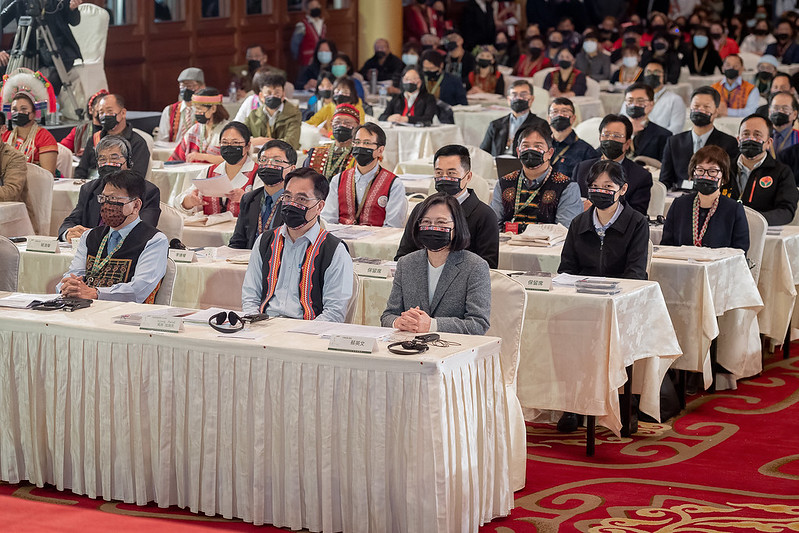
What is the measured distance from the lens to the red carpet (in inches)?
163

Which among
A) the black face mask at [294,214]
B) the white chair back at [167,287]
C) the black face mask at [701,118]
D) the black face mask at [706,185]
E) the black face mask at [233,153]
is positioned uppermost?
the black face mask at [701,118]

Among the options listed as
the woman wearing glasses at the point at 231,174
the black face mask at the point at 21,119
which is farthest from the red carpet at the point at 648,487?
the black face mask at the point at 21,119

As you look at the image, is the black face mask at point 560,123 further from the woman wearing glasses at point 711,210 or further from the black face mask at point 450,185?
the black face mask at point 450,185

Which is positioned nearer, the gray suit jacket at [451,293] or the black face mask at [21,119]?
the gray suit jacket at [451,293]

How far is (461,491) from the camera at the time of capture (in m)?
4.06

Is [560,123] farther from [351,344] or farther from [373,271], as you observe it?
[351,344]

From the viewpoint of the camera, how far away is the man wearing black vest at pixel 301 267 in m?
4.94

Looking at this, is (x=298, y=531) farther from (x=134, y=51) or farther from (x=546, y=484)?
(x=134, y=51)

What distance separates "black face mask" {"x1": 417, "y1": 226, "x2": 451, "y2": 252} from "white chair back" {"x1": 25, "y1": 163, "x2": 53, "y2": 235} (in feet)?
11.9

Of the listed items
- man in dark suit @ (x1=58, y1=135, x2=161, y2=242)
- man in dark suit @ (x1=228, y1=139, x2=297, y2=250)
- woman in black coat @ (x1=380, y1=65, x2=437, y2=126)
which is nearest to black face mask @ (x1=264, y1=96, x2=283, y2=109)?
woman in black coat @ (x1=380, y1=65, x2=437, y2=126)

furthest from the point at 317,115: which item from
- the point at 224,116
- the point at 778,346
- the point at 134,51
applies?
the point at 778,346

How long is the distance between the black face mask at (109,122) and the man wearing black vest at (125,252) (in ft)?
9.29

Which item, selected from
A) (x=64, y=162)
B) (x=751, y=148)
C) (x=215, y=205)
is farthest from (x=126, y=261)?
(x=64, y=162)

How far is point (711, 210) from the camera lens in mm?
6238
